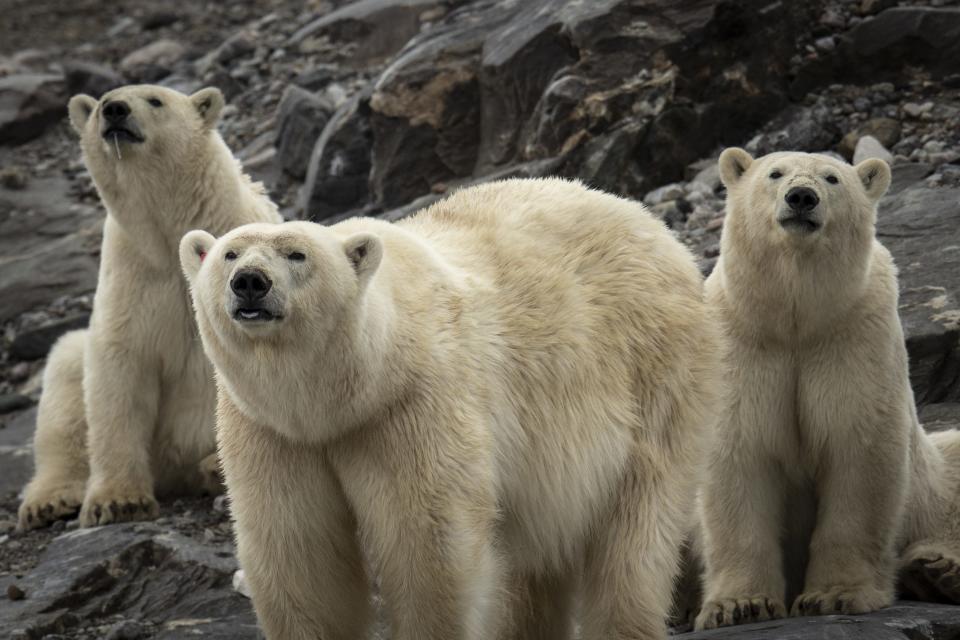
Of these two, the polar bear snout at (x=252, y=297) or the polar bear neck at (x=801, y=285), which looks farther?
the polar bear neck at (x=801, y=285)

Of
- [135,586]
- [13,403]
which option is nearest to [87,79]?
[13,403]

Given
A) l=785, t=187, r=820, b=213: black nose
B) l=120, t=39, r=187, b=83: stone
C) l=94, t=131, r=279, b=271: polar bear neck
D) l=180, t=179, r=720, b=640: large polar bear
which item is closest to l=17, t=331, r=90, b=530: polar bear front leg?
l=94, t=131, r=279, b=271: polar bear neck

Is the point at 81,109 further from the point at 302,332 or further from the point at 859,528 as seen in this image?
the point at 859,528

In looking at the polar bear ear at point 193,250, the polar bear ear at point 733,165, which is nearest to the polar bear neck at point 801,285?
the polar bear ear at point 733,165

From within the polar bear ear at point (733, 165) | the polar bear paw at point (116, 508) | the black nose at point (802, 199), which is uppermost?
the polar bear ear at point (733, 165)

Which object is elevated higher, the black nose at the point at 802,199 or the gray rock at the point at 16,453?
the black nose at the point at 802,199

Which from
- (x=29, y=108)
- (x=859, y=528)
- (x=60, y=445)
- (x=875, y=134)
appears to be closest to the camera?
(x=859, y=528)

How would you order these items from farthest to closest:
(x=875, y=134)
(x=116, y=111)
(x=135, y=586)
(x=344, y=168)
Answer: (x=344, y=168)
(x=875, y=134)
(x=116, y=111)
(x=135, y=586)

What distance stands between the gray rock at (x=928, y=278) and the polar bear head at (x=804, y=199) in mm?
1073

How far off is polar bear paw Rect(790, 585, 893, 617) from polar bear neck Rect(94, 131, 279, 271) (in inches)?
125

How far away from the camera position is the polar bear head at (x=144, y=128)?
273 inches

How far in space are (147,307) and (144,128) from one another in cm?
86

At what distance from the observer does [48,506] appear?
7.07 meters

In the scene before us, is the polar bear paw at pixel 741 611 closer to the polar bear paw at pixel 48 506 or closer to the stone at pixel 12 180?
the polar bear paw at pixel 48 506
